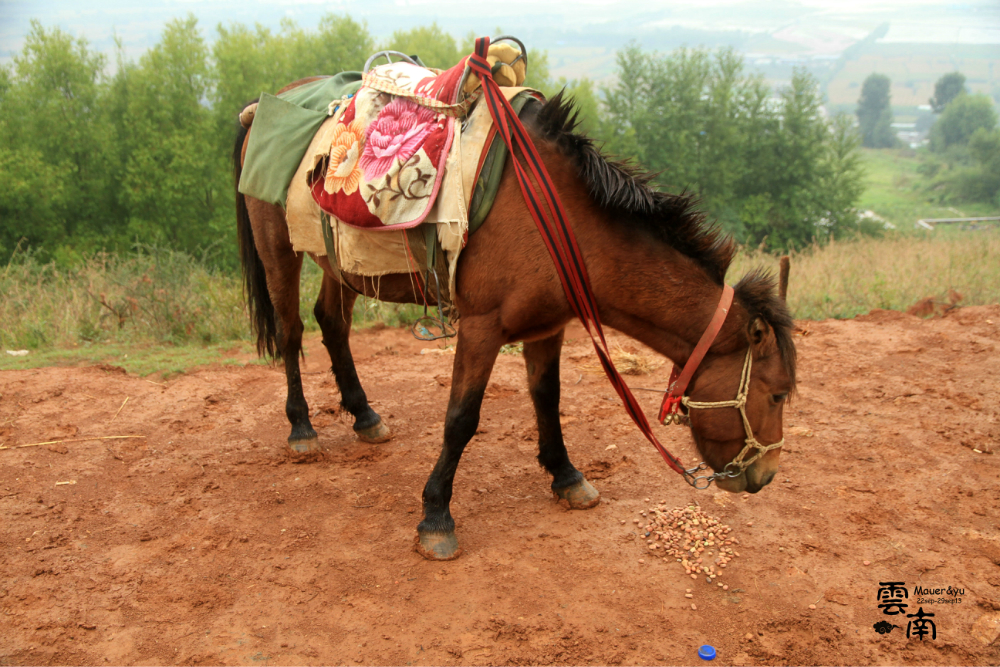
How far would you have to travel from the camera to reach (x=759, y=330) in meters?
2.40

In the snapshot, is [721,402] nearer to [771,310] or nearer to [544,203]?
[771,310]

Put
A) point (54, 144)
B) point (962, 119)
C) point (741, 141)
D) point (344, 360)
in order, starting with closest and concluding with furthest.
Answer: point (344, 360)
point (54, 144)
point (741, 141)
point (962, 119)

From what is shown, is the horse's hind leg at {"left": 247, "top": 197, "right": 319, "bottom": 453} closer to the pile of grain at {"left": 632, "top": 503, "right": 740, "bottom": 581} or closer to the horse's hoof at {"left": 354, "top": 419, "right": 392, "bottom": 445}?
the horse's hoof at {"left": 354, "top": 419, "right": 392, "bottom": 445}

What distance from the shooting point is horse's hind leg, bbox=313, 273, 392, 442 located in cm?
394

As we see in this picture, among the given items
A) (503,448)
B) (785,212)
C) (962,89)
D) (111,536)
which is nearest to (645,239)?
(503,448)

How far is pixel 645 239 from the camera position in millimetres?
2506

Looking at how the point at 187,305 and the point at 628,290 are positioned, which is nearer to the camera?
the point at 628,290

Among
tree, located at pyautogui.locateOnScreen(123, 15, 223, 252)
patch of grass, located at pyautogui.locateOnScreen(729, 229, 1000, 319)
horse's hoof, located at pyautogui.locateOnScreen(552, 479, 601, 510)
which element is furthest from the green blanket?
tree, located at pyautogui.locateOnScreen(123, 15, 223, 252)

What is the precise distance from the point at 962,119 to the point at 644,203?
66.7 m

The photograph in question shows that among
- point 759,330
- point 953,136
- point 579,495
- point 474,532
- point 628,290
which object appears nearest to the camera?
point 759,330

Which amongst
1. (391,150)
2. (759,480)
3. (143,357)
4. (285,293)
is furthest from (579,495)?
(143,357)

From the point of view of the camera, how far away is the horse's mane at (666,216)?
95.7 inches

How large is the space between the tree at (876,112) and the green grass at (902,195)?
4683 mm

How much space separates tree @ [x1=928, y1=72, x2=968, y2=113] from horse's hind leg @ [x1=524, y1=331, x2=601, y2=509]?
237 feet
